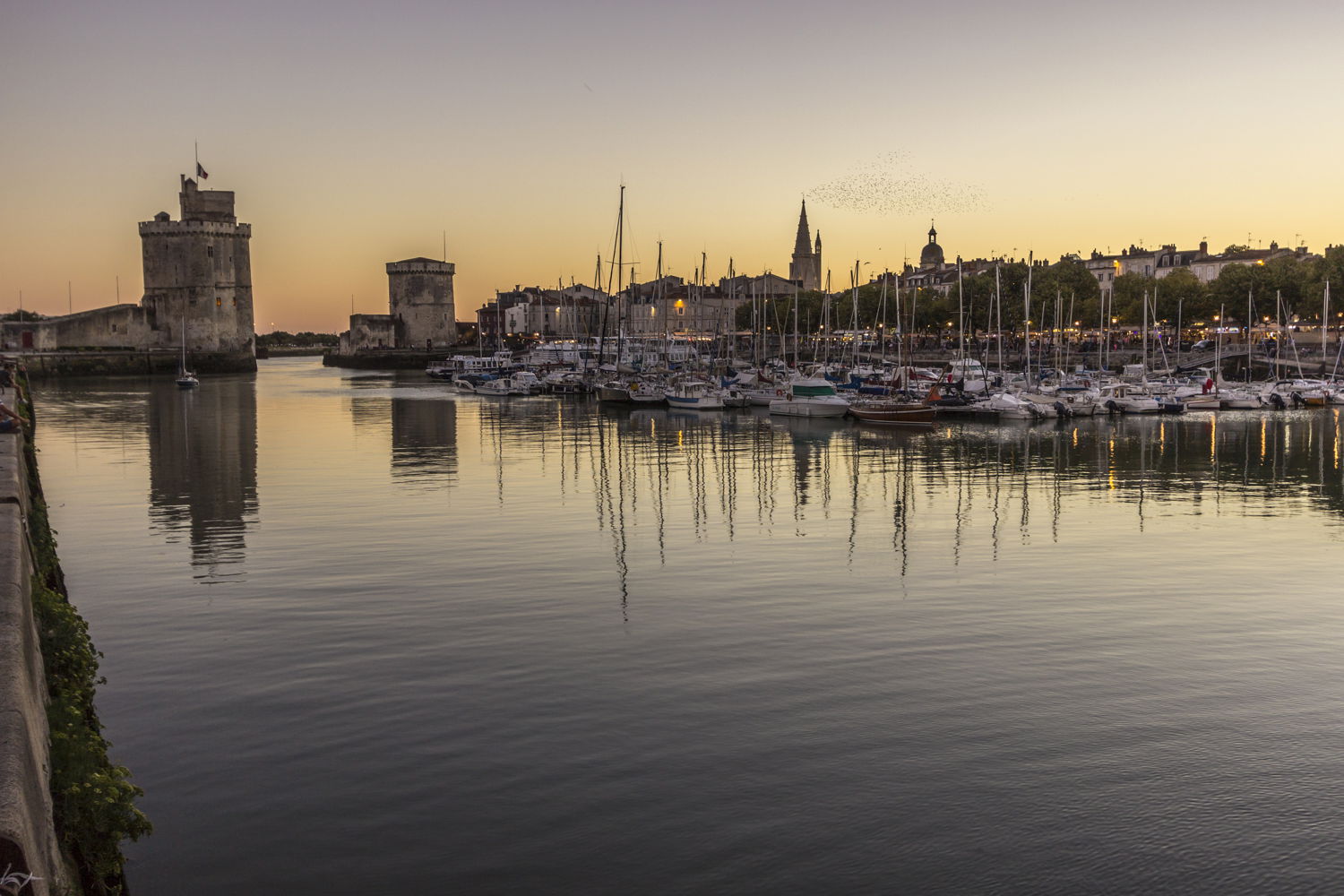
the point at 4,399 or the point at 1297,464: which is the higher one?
the point at 4,399

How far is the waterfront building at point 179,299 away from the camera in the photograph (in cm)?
8419

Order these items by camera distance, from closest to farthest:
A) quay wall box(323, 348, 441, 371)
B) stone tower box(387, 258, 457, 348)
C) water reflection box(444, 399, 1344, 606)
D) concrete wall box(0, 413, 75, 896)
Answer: concrete wall box(0, 413, 75, 896) < water reflection box(444, 399, 1344, 606) < quay wall box(323, 348, 441, 371) < stone tower box(387, 258, 457, 348)

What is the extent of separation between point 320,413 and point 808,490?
28846mm

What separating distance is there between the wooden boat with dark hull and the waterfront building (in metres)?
60.2

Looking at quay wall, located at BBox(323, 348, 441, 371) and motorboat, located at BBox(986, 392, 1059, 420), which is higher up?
quay wall, located at BBox(323, 348, 441, 371)

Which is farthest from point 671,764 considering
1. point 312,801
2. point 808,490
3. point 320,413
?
point 320,413

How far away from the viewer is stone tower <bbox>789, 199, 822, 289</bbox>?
170125 mm

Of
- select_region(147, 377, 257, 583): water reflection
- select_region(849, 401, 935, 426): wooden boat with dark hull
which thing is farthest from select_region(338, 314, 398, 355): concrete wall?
select_region(849, 401, 935, 426): wooden boat with dark hull

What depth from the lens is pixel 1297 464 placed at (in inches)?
1106

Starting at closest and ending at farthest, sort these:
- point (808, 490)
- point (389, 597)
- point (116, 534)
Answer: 1. point (389, 597)
2. point (116, 534)
3. point (808, 490)

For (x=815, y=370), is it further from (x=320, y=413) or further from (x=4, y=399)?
(x=4, y=399)

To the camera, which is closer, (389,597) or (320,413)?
(389,597)

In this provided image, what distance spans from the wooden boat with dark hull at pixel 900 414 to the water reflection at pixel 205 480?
18.8 m

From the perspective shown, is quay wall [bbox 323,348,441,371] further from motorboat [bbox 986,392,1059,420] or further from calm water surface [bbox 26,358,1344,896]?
calm water surface [bbox 26,358,1344,896]
